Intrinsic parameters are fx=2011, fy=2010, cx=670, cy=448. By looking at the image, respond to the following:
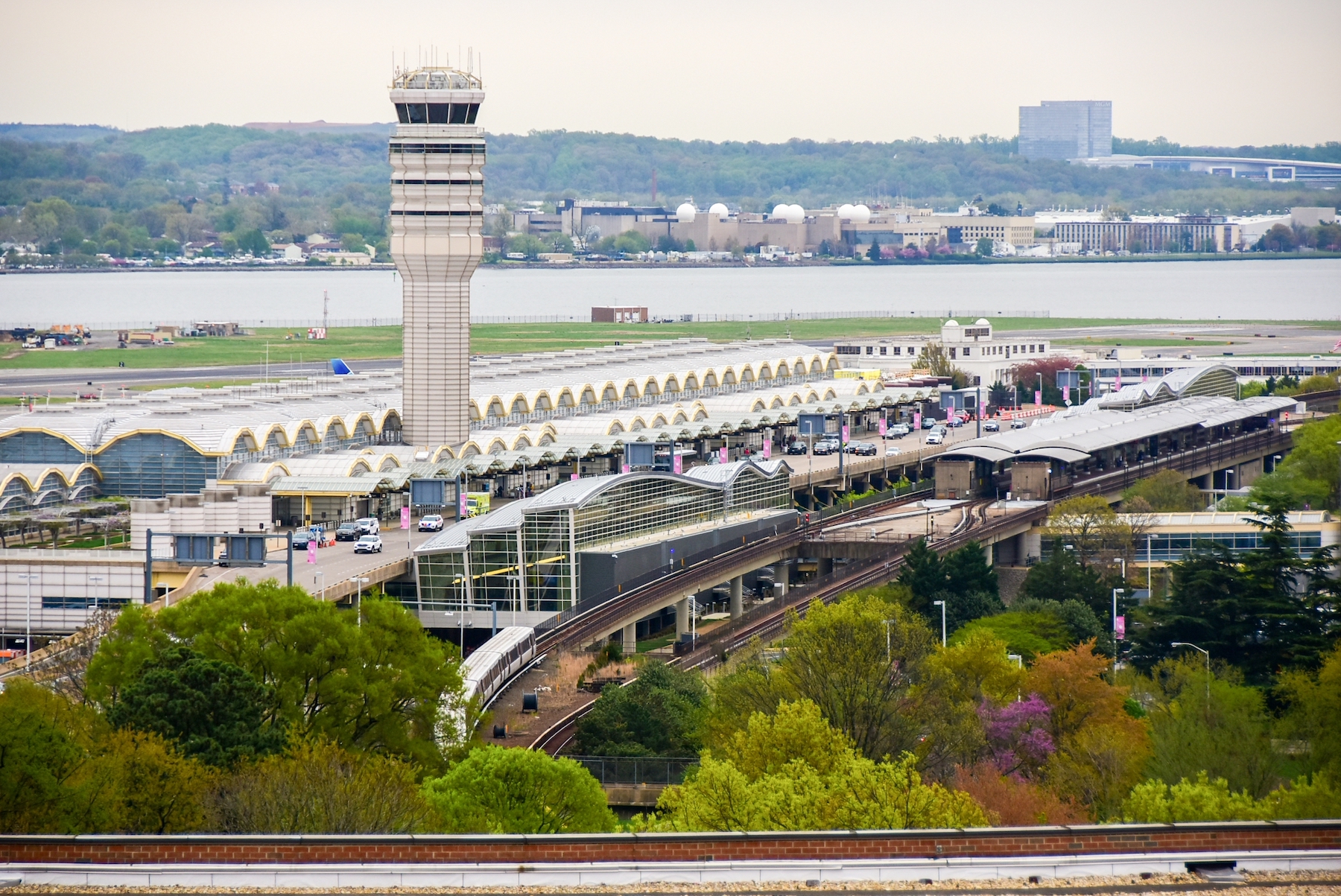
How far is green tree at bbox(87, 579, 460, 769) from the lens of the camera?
1662 inches

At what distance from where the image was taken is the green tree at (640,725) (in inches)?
1934

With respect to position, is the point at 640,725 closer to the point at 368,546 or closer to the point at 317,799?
the point at 317,799

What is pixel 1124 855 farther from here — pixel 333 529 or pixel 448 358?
pixel 448 358

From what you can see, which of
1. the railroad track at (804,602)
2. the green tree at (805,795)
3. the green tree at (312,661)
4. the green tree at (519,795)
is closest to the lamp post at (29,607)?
the green tree at (312,661)

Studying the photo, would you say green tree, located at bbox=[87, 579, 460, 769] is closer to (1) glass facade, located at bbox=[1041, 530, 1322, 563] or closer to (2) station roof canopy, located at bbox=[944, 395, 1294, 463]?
(1) glass facade, located at bbox=[1041, 530, 1322, 563]

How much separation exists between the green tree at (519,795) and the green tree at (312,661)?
421 cm

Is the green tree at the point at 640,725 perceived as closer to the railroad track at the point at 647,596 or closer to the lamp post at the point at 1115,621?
the railroad track at the point at 647,596

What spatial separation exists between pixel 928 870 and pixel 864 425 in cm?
9868

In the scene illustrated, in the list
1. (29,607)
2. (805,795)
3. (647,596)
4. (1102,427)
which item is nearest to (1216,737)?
(805,795)

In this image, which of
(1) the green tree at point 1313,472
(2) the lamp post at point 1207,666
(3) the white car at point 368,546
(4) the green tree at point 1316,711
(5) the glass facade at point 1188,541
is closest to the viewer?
(4) the green tree at point 1316,711

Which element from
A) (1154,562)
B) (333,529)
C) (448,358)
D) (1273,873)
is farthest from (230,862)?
(448,358)

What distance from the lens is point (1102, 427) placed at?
350ft

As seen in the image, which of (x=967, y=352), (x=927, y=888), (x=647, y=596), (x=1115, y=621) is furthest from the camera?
(x=967, y=352)

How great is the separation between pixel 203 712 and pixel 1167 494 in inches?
2369
